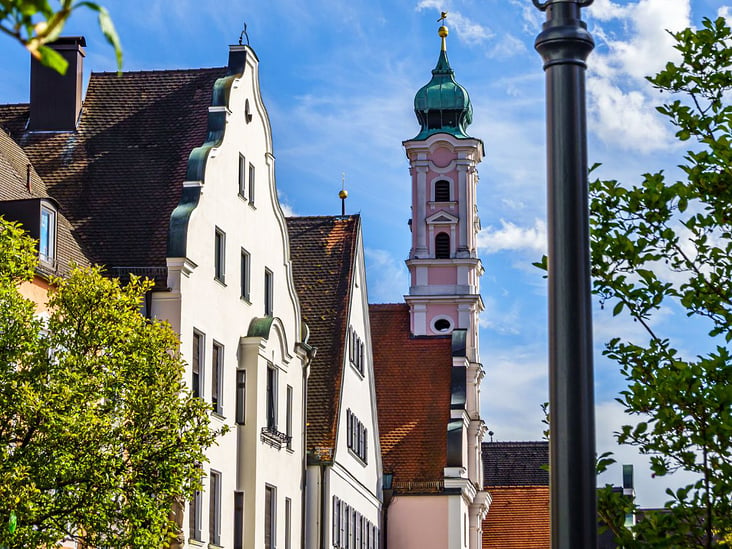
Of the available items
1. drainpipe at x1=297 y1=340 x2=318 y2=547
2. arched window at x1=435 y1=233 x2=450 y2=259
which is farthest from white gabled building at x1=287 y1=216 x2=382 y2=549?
arched window at x1=435 y1=233 x2=450 y2=259

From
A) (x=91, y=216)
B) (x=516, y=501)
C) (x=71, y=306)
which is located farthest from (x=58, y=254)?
(x=516, y=501)

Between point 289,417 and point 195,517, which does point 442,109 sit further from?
point 195,517

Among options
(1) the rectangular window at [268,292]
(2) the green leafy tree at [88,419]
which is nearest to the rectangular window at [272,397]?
(1) the rectangular window at [268,292]

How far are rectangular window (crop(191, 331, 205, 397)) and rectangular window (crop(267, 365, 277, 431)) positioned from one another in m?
4.74

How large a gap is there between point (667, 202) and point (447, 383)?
43.5 m

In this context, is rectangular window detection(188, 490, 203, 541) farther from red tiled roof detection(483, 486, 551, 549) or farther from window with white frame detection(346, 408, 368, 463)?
red tiled roof detection(483, 486, 551, 549)

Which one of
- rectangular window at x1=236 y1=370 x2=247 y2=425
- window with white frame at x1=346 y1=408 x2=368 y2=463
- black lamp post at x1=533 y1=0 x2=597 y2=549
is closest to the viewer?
black lamp post at x1=533 y1=0 x2=597 y2=549

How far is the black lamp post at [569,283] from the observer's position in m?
5.88

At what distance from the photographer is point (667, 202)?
10.7 m

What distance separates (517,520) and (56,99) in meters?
35.4

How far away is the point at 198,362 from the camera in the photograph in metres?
28.2

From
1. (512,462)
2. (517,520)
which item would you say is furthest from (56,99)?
(512,462)

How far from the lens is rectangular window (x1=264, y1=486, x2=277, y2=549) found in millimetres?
32594

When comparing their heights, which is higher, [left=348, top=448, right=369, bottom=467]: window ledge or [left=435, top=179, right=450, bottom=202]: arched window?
[left=435, top=179, right=450, bottom=202]: arched window
